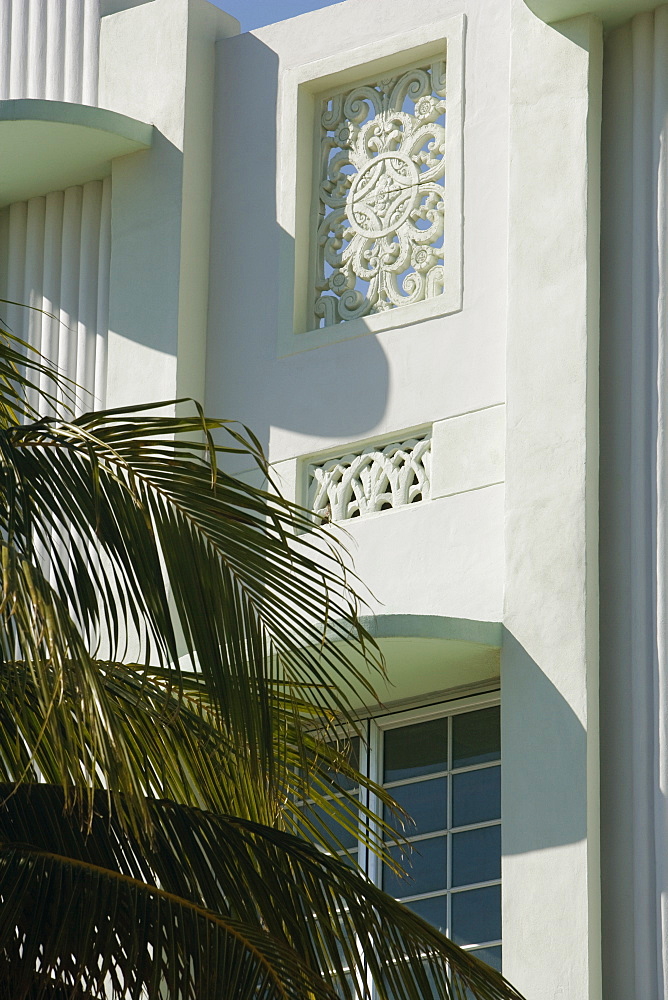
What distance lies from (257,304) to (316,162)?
92cm

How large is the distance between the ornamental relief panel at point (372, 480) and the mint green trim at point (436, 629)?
90cm

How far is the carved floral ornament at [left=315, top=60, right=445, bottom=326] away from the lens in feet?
32.5

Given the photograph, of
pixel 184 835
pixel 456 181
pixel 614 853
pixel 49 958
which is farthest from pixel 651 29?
pixel 49 958

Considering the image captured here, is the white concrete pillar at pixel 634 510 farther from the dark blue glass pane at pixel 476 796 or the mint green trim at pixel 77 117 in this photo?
the mint green trim at pixel 77 117

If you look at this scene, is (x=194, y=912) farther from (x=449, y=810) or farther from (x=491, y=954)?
(x=449, y=810)

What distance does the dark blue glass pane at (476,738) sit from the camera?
8977mm

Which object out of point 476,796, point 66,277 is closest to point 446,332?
point 476,796

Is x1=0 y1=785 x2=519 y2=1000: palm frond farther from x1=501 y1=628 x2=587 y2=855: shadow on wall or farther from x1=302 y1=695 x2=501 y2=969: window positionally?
x1=302 y1=695 x2=501 y2=969: window

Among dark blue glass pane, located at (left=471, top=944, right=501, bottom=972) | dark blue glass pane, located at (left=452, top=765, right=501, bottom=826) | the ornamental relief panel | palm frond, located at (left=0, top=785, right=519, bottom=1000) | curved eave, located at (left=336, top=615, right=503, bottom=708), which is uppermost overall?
the ornamental relief panel

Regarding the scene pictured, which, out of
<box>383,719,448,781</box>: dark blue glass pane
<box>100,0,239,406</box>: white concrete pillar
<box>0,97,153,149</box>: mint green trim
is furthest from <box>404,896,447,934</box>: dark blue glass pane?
<box>0,97,153,149</box>: mint green trim

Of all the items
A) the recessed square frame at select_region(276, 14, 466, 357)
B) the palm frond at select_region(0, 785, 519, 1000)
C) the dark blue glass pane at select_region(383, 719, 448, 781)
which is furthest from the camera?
the recessed square frame at select_region(276, 14, 466, 357)

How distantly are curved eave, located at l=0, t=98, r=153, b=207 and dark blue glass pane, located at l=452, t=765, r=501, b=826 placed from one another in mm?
4351

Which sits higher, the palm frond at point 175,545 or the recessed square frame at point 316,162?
the recessed square frame at point 316,162

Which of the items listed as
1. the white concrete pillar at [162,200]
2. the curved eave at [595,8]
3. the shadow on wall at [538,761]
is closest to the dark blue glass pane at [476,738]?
the shadow on wall at [538,761]
